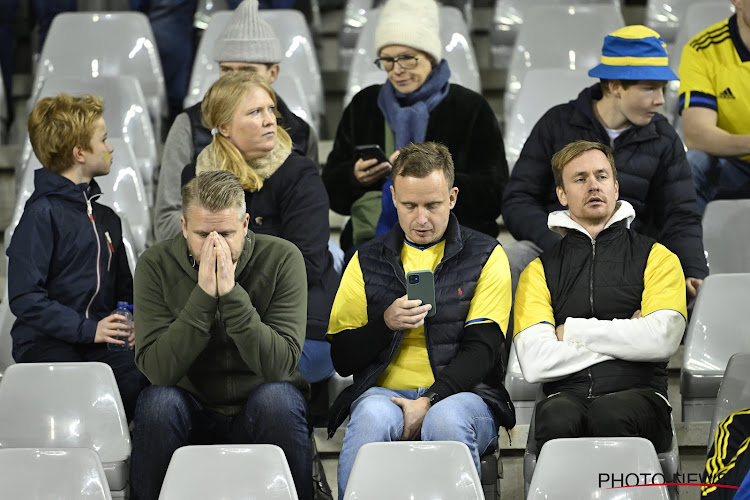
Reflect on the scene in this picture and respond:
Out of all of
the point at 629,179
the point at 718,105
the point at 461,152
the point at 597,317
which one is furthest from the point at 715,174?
the point at 597,317

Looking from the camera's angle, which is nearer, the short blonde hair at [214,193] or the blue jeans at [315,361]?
the short blonde hair at [214,193]

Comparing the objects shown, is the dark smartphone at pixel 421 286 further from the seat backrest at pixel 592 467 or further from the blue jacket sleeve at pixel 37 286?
the blue jacket sleeve at pixel 37 286

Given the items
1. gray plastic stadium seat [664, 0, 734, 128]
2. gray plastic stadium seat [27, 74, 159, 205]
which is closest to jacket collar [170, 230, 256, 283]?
gray plastic stadium seat [27, 74, 159, 205]

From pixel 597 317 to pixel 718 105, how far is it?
53.1 inches

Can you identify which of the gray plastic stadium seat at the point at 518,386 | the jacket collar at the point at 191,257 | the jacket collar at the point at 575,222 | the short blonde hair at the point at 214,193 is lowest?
the gray plastic stadium seat at the point at 518,386

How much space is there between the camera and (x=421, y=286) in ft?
9.52

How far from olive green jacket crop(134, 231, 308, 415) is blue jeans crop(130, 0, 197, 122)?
2.11 metres

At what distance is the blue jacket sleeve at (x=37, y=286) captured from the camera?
3.19m

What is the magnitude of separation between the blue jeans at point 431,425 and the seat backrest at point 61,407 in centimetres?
55

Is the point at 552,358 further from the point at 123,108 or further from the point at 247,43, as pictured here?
the point at 123,108

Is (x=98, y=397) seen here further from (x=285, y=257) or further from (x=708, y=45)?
(x=708, y=45)

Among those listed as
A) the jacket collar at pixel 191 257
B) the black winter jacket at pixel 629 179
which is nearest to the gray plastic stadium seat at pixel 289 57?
the black winter jacket at pixel 629 179

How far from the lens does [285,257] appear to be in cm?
300

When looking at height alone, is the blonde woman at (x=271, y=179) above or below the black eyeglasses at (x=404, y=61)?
below
